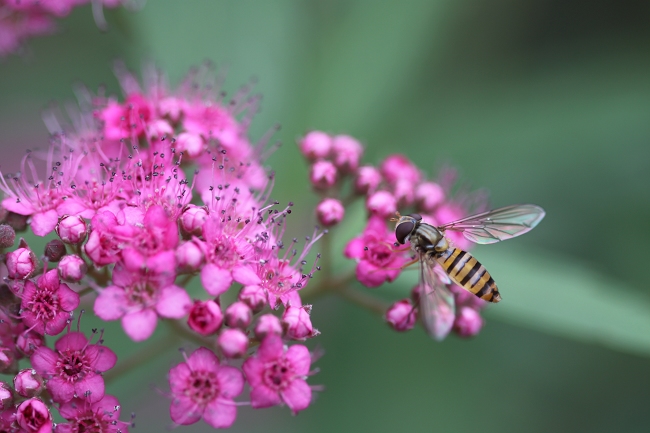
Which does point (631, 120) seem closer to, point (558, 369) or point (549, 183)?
point (549, 183)

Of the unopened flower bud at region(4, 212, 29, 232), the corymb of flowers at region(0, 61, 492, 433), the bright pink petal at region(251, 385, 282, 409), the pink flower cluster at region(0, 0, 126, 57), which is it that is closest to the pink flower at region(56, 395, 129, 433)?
the corymb of flowers at region(0, 61, 492, 433)

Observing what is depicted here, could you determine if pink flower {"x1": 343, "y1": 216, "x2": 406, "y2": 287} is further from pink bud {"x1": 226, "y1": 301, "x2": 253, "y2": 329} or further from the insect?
pink bud {"x1": 226, "y1": 301, "x2": 253, "y2": 329}

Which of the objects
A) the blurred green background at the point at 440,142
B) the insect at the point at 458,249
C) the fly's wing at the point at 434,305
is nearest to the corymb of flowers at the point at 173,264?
the insect at the point at 458,249

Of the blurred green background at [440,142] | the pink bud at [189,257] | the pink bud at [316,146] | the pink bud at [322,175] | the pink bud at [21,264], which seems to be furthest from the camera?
the blurred green background at [440,142]

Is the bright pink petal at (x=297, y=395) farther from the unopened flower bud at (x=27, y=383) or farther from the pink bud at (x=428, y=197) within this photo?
the pink bud at (x=428, y=197)

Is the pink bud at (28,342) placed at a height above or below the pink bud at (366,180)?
below

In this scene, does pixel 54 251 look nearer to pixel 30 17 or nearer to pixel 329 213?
pixel 329 213
